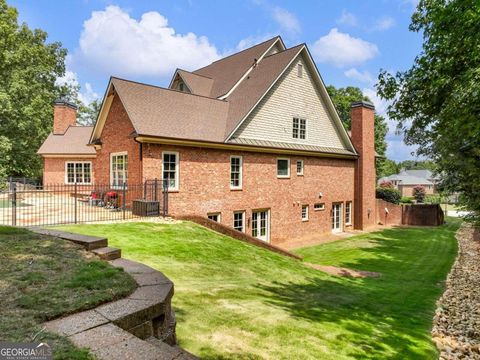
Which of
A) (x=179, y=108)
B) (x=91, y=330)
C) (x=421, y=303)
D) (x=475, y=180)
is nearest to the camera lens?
(x=91, y=330)

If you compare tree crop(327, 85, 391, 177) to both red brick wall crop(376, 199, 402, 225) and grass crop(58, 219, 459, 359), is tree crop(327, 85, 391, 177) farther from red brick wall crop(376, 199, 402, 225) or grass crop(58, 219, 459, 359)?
grass crop(58, 219, 459, 359)

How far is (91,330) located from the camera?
2.92m

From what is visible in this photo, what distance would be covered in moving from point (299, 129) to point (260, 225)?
6678 mm

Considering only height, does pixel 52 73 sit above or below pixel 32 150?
above

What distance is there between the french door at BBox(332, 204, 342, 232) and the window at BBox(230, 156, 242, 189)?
929 centimetres

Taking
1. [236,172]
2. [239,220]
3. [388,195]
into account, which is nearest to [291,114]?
[236,172]

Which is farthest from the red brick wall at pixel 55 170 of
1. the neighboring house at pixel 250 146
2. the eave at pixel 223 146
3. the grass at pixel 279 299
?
the grass at pixel 279 299

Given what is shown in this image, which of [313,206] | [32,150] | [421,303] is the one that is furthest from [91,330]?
[32,150]

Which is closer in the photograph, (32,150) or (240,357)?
(240,357)

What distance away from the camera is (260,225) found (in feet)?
60.7

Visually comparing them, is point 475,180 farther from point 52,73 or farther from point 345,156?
point 52,73

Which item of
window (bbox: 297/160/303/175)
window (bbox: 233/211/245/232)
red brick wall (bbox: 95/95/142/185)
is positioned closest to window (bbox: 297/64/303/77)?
window (bbox: 297/160/303/175)

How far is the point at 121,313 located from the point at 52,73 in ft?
145

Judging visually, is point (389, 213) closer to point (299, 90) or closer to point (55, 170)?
point (299, 90)
